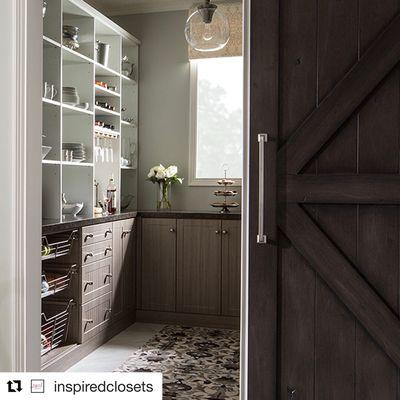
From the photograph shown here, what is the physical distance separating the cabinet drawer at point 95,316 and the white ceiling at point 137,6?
286 centimetres

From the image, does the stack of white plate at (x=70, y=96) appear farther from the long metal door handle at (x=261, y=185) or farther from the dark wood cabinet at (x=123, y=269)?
the long metal door handle at (x=261, y=185)

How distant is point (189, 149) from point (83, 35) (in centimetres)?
148

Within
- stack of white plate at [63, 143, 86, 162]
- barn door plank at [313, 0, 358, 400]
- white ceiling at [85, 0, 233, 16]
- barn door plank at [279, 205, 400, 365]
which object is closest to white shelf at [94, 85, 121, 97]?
stack of white plate at [63, 143, 86, 162]

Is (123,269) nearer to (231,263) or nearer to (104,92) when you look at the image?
(231,263)

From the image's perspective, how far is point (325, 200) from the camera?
6.56ft

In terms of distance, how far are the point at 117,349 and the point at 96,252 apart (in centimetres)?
76

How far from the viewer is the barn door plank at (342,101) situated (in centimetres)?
192

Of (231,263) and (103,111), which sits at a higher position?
(103,111)

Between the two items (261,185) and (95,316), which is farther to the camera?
(95,316)

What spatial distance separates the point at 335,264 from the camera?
2.00 metres

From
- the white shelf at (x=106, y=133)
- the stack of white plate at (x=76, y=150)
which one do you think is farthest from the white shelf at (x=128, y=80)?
the stack of white plate at (x=76, y=150)

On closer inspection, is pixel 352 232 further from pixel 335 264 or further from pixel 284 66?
pixel 284 66
